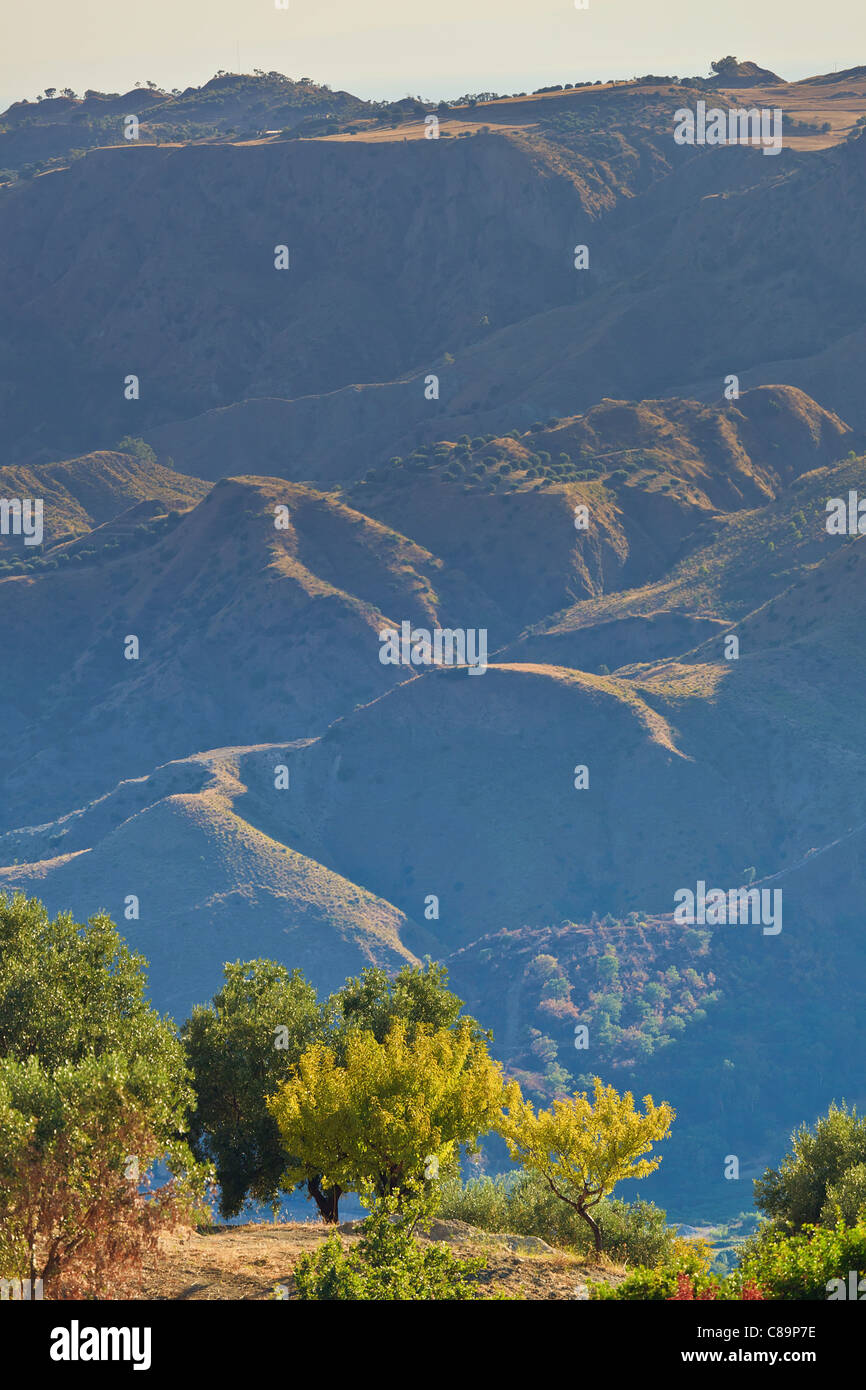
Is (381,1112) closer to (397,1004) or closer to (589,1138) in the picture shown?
(589,1138)

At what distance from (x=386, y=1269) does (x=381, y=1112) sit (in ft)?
23.3

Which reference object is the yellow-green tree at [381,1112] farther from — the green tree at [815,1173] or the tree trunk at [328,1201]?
the green tree at [815,1173]

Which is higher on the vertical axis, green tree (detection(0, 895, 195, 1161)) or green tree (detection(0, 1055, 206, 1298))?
green tree (detection(0, 895, 195, 1161))

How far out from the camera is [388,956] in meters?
126

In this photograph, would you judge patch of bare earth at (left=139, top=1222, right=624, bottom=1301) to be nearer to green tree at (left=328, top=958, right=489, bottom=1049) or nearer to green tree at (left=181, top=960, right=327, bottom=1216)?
green tree at (left=181, top=960, right=327, bottom=1216)

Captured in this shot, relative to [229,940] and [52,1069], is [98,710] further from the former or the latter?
[52,1069]

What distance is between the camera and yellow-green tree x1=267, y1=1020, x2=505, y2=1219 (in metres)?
37.4

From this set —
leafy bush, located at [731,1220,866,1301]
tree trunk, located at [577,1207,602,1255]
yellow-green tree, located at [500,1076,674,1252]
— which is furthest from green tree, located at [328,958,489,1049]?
leafy bush, located at [731,1220,866,1301]

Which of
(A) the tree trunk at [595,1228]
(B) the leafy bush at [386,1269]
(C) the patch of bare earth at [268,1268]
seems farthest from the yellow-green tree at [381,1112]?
(B) the leafy bush at [386,1269]

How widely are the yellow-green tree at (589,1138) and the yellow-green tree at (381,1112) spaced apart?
1222 millimetres

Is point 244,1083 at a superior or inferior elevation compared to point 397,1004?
inferior

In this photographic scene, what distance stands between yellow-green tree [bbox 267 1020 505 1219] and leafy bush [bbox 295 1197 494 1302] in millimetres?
3745

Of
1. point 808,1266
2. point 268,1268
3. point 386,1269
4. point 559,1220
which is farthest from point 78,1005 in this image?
point 808,1266

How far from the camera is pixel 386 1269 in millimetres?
29938
